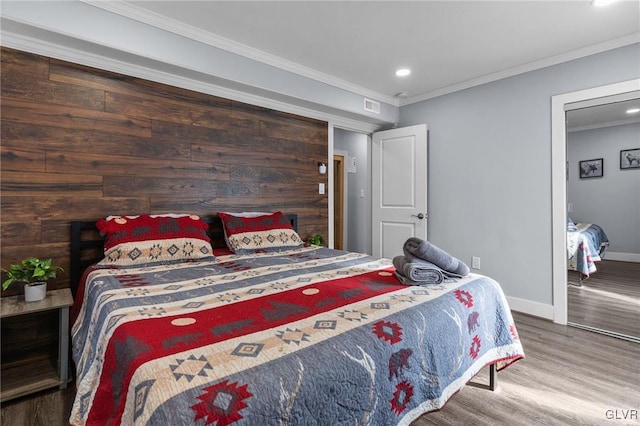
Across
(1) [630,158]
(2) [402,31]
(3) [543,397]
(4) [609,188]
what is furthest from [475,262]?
(2) [402,31]

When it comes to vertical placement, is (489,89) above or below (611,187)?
above

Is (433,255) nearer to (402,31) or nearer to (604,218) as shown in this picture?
(402,31)

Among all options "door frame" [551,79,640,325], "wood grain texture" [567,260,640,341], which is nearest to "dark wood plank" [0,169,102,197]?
"door frame" [551,79,640,325]

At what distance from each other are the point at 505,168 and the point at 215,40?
3106mm

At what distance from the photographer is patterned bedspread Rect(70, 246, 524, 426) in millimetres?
852

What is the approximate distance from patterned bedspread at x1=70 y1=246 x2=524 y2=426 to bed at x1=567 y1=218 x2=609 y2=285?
189 cm

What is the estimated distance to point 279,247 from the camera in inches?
111

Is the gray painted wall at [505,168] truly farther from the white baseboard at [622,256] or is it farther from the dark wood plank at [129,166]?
the dark wood plank at [129,166]

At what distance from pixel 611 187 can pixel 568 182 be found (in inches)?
13.6

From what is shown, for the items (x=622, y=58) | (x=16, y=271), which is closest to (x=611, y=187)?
(x=622, y=58)

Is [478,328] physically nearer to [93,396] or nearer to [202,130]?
[93,396]

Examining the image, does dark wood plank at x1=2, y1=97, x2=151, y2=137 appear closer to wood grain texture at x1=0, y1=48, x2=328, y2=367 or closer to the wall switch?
wood grain texture at x1=0, y1=48, x2=328, y2=367

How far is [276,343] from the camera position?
1039mm

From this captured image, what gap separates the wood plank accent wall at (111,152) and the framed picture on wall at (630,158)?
321 centimetres
